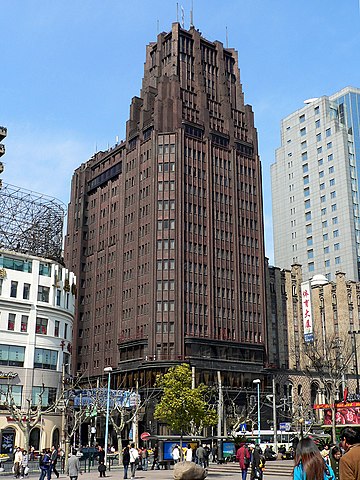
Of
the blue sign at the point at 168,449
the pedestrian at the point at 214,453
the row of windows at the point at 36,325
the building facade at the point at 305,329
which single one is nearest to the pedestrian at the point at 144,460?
the blue sign at the point at 168,449

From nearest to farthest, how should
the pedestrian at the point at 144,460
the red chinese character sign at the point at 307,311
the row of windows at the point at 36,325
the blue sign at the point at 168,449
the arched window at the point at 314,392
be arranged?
1. the blue sign at the point at 168,449
2. the pedestrian at the point at 144,460
3. the row of windows at the point at 36,325
4. the arched window at the point at 314,392
5. the red chinese character sign at the point at 307,311

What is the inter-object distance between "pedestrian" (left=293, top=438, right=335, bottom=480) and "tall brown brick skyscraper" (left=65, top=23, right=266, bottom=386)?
8123 cm

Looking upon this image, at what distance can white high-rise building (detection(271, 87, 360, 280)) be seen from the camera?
128 meters

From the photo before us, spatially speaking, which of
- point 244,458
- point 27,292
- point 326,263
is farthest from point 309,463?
point 326,263

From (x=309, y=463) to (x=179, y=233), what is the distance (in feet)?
285

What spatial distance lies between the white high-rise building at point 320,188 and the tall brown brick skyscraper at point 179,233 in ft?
98.0

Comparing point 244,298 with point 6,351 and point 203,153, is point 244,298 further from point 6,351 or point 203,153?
point 6,351

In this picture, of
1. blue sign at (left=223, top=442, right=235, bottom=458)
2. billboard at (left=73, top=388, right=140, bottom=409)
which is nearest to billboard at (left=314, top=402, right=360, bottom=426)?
blue sign at (left=223, top=442, right=235, bottom=458)

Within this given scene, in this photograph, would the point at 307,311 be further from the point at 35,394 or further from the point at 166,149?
the point at 35,394

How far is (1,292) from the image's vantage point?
65562 millimetres

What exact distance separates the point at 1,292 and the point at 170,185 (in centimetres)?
3907

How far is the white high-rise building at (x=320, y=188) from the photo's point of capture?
128m

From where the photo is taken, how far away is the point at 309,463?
7.34 m

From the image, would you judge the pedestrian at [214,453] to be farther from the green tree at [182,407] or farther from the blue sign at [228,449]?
the green tree at [182,407]
